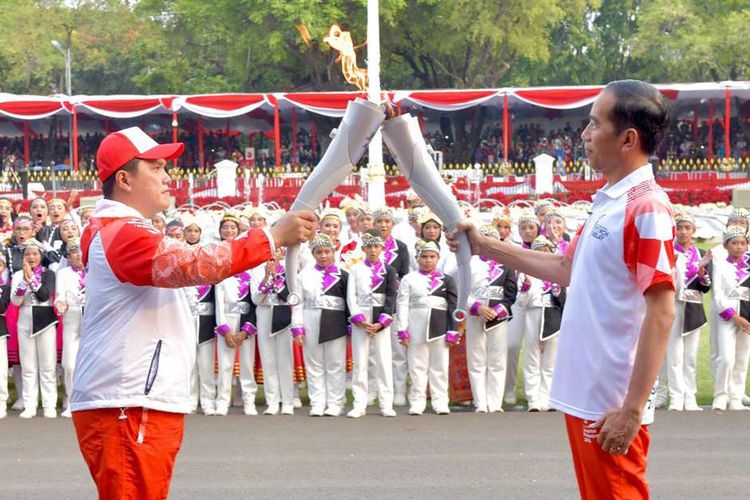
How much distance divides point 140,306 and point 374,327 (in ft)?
21.4

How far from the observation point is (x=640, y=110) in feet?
13.3

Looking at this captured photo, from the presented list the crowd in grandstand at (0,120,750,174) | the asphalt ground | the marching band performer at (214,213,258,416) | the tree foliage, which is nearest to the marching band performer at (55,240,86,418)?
the asphalt ground

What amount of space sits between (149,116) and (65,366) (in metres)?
25.4

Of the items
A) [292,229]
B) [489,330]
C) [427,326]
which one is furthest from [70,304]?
[292,229]

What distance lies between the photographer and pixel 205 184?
97.7 feet

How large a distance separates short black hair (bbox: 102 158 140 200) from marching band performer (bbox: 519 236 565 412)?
6.71m

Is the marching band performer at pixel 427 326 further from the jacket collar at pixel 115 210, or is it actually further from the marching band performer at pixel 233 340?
the jacket collar at pixel 115 210

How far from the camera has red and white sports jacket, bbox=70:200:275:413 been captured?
171 inches

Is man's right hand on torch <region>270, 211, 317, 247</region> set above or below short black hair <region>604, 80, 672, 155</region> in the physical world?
below

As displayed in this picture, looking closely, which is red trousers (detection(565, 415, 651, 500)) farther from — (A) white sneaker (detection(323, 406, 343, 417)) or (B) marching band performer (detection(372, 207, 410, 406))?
(B) marching band performer (detection(372, 207, 410, 406))

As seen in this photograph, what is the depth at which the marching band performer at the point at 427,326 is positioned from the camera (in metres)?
10.9

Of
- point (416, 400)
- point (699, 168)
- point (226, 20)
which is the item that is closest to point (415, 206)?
point (416, 400)

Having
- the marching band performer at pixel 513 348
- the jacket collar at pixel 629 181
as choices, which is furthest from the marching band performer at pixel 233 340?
the jacket collar at pixel 629 181

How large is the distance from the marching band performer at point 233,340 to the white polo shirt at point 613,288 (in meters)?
7.24
